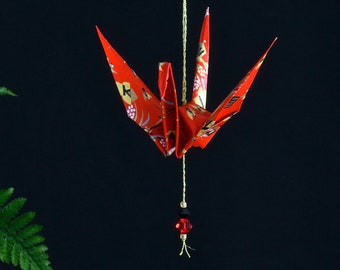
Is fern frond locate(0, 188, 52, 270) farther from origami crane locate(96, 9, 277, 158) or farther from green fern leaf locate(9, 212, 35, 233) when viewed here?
origami crane locate(96, 9, 277, 158)

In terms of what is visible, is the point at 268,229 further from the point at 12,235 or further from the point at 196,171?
the point at 12,235

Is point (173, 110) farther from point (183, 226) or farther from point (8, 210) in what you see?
point (8, 210)

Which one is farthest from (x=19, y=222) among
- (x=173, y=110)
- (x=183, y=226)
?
(x=173, y=110)

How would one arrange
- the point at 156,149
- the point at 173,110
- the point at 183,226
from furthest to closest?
the point at 156,149 < the point at 183,226 < the point at 173,110

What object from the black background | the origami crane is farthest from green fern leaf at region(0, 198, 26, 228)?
the black background

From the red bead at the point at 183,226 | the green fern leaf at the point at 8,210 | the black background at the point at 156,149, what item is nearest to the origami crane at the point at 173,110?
the red bead at the point at 183,226
